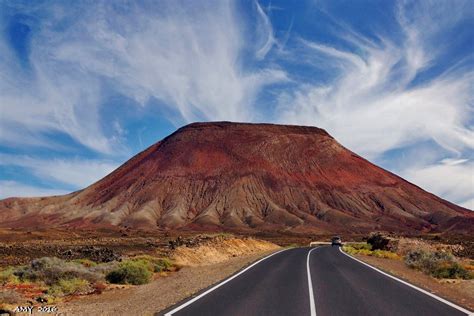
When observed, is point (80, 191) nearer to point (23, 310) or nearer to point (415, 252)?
point (415, 252)

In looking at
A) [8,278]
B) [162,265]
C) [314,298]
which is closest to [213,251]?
[162,265]

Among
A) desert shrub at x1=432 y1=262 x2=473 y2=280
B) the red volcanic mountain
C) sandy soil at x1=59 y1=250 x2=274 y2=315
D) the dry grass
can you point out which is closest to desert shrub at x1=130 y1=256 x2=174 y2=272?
the dry grass

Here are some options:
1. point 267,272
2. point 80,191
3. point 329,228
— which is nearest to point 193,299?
point 267,272

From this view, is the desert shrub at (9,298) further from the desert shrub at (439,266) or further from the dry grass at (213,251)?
the desert shrub at (439,266)

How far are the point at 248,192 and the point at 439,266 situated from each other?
110 meters

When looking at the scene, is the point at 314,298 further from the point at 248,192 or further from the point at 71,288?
the point at 248,192

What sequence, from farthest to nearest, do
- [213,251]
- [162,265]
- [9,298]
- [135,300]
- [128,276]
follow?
1. [213,251]
2. [162,265]
3. [128,276]
4. [135,300]
5. [9,298]

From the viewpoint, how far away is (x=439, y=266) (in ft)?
72.2

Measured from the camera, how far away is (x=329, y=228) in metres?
115

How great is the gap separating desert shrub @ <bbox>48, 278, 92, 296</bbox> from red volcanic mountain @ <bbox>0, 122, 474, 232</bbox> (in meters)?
93.2

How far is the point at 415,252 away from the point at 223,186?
348 feet

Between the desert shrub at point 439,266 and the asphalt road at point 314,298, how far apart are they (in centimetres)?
442

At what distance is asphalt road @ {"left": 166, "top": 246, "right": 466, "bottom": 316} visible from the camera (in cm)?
1067

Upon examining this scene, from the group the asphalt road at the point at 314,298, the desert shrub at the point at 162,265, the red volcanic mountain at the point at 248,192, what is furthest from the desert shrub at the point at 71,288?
the red volcanic mountain at the point at 248,192
